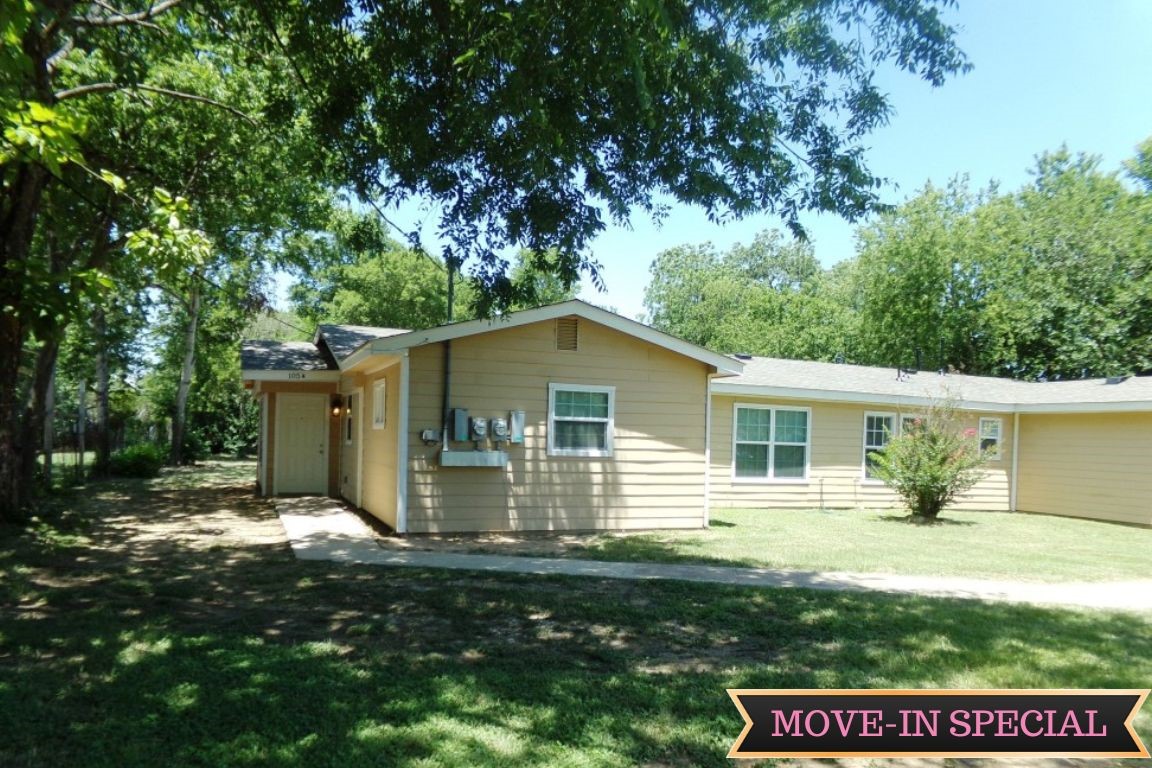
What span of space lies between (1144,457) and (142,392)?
3525cm

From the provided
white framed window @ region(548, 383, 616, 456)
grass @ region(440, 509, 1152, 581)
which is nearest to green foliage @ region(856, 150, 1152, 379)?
grass @ region(440, 509, 1152, 581)

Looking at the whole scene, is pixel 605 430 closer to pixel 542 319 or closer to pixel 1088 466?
pixel 542 319

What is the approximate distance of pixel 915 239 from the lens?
30.5 meters

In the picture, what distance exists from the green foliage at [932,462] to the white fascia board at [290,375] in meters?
10.6

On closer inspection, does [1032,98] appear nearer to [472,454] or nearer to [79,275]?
[472,454]

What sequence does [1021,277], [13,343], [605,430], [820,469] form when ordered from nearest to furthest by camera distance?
[13,343] < [605,430] < [820,469] < [1021,277]

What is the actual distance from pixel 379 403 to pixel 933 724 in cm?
900

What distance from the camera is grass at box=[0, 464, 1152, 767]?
3.59 meters

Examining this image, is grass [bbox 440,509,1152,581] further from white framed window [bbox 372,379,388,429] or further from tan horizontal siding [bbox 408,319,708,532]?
white framed window [bbox 372,379,388,429]

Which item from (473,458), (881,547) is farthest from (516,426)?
(881,547)

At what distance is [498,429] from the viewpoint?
10430mm

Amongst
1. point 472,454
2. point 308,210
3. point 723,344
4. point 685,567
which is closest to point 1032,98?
point 685,567

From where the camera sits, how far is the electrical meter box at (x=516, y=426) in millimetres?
10562

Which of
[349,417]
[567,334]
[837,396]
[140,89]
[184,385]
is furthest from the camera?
[184,385]
